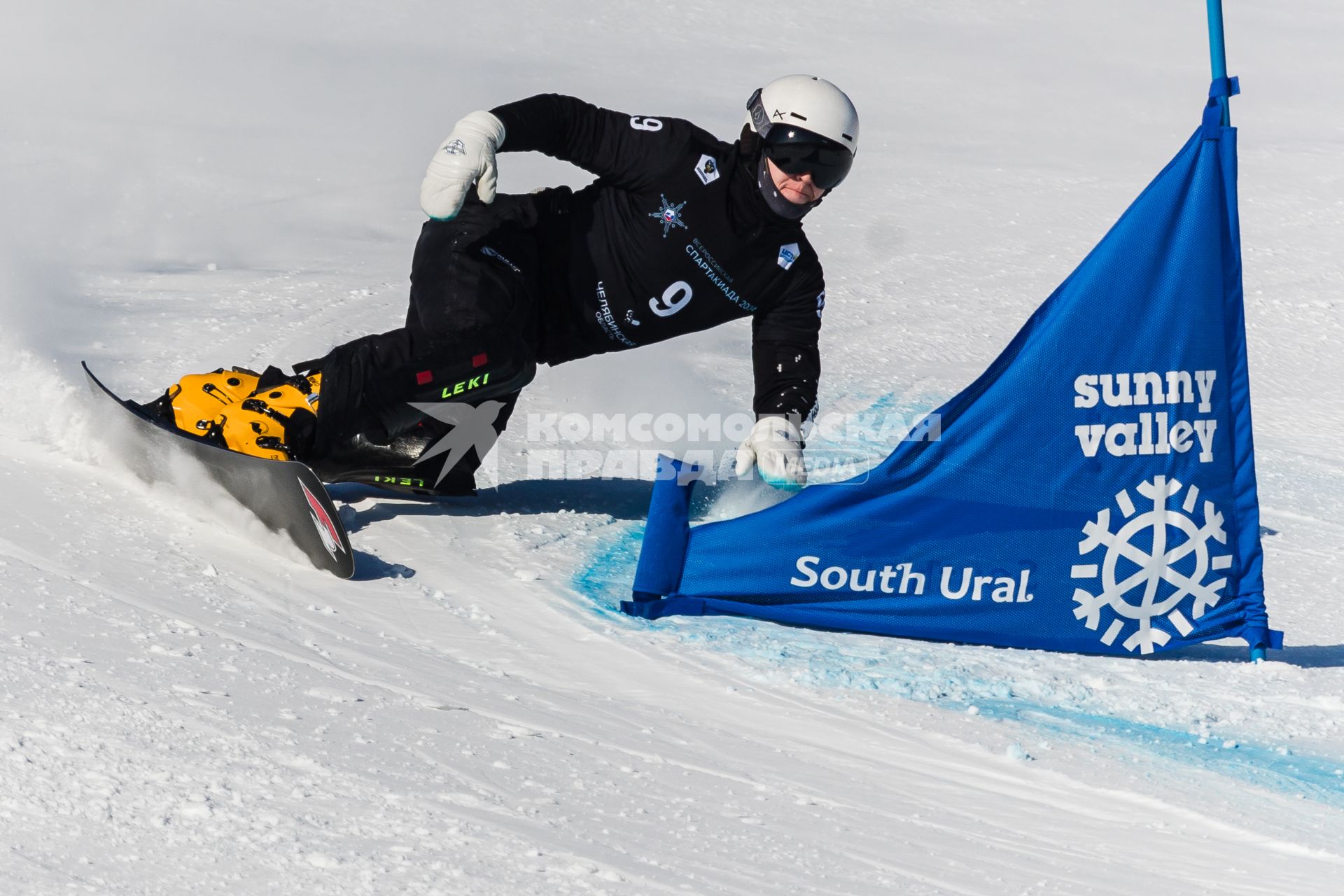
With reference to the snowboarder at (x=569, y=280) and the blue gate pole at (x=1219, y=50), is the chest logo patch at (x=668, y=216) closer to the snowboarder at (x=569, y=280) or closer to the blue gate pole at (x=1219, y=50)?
the snowboarder at (x=569, y=280)

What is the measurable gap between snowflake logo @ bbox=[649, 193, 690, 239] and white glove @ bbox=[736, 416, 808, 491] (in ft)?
2.09

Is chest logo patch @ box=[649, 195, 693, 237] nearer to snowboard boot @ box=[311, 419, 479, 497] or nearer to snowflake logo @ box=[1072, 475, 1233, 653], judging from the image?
snowboard boot @ box=[311, 419, 479, 497]

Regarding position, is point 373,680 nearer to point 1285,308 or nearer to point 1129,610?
point 1129,610

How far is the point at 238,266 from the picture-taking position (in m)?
7.35

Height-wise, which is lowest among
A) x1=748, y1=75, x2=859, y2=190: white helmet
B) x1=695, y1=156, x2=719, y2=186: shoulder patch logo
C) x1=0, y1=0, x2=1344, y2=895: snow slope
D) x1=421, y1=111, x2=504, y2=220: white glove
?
x1=0, y1=0, x2=1344, y2=895: snow slope

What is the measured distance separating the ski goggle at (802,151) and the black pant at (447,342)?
84 cm

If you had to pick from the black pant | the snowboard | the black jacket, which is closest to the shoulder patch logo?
the black jacket

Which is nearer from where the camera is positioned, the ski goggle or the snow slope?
the snow slope

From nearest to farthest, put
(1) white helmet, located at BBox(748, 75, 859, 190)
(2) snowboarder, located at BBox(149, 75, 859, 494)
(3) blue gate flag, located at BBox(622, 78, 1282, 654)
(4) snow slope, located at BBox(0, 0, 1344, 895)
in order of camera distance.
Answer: (4) snow slope, located at BBox(0, 0, 1344, 895), (3) blue gate flag, located at BBox(622, 78, 1282, 654), (1) white helmet, located at BBox(748, 75, 859, 190), (2) snowboarder, located at BBox(149, 75, 859, 494)

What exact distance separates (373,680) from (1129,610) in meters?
1.96

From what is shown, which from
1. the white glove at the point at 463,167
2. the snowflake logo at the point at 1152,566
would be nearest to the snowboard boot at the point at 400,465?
the white glove at the point at 463,167

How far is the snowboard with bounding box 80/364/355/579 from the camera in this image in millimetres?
3760

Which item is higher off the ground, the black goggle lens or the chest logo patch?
the black goggle lens

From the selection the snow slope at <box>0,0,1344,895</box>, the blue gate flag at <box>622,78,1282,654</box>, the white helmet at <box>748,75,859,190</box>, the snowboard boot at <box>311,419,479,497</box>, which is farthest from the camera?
the snowboard boot at <box>311,419,479,497</box>
